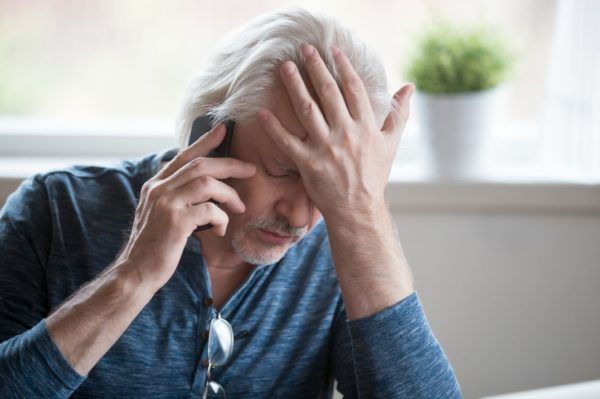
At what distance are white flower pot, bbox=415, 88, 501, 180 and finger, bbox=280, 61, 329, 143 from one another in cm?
84

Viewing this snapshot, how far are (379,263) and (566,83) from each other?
3.39 feet

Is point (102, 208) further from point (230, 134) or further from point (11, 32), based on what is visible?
point (11, 32)

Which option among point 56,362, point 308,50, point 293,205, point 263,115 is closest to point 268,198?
point 293,205

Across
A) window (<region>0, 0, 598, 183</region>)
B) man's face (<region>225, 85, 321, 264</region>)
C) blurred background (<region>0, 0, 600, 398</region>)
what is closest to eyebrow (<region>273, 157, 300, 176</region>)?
man's face (<region>225, 85, 321, 264</region>)

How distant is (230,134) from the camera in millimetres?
1389

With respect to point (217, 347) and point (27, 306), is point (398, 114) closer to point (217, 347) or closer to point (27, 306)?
point (217, 347)

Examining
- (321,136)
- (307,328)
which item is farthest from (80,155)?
(321,136)

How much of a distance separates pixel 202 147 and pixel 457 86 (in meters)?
0.95

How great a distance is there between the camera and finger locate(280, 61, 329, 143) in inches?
51.6

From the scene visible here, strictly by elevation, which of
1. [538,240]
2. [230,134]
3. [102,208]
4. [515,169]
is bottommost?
[538,240]

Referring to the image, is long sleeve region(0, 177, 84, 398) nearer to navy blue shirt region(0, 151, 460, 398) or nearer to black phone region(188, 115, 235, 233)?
navy blue shirt region(0, 151, 460, 398)

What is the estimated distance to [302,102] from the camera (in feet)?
4.29

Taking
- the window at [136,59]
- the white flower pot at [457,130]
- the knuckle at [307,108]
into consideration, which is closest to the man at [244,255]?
the knuckle at [307,108]

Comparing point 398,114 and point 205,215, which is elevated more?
point 398,114
